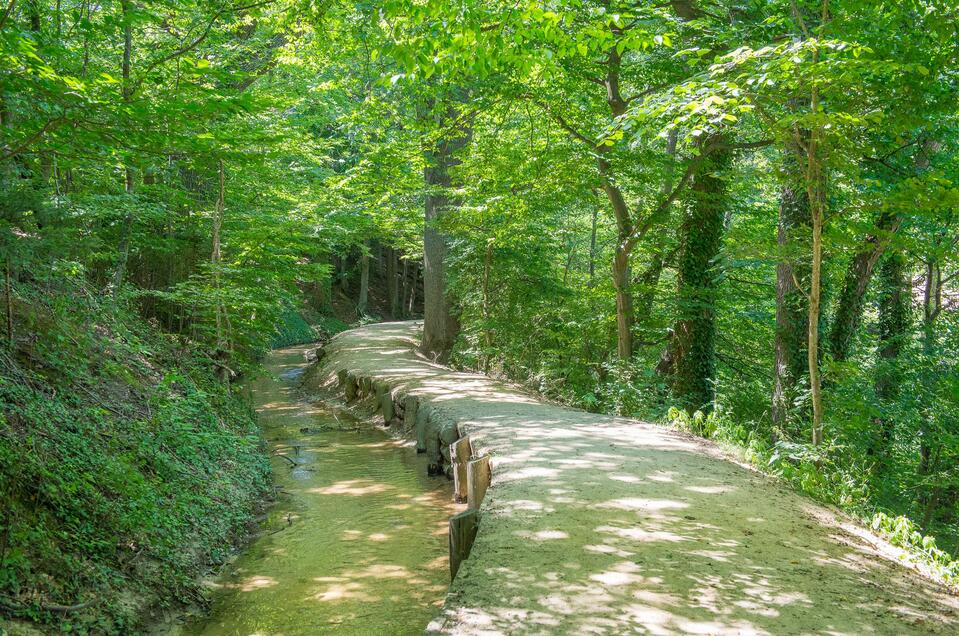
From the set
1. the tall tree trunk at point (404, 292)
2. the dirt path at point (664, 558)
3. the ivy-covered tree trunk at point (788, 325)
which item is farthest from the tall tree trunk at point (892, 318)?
the tall tree trunk at point (404, 292)

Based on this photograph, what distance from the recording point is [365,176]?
38.3ft

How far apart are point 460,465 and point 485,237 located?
639 centimetres

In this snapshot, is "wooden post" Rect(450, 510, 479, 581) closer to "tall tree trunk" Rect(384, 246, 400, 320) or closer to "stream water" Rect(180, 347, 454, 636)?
"stream water" Rect(180, 347, 454, 636)

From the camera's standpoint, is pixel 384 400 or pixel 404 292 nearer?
pixel 384 400

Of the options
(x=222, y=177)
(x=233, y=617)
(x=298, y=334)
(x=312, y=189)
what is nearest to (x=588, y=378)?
(x=222, y=177)

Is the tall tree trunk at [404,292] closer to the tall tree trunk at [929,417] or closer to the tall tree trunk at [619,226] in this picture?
the tall tree trunk at [619,226]

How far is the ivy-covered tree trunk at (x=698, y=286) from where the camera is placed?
1020 cm

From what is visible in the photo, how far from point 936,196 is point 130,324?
8725 mm

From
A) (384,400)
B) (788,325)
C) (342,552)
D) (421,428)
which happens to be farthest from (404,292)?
(342,552)

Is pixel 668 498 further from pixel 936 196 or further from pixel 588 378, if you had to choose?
pixel 588 378

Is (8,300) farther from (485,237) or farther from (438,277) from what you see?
(438,277)

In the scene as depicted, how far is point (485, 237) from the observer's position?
12227 millimetres

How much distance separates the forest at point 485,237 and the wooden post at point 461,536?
193 centimetres

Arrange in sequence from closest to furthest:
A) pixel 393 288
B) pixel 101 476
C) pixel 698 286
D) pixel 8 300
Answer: pixel 101 476
pixel 8 300
pixel 698 286
pixel 393 288
